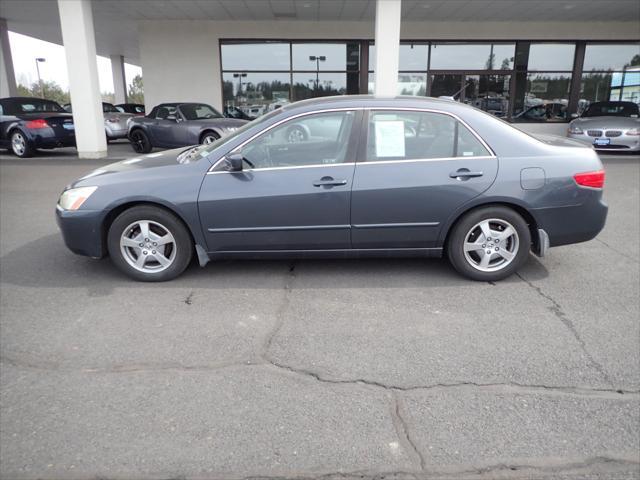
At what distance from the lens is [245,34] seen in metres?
18.4

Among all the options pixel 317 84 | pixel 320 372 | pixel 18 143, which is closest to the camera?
pixel 320 372

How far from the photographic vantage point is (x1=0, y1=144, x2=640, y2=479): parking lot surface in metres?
2.41

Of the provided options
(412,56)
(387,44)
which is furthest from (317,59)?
(387,44)

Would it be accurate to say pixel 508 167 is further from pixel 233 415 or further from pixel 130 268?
pixel 130 268

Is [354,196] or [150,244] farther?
[150,244]

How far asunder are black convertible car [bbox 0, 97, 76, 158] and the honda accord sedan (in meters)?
11.0

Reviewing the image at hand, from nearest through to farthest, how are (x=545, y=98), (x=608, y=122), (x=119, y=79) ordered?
(x=608, y=122) → (x=545, y=98) → (x=119, y=79)

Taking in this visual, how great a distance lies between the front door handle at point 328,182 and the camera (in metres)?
4.32

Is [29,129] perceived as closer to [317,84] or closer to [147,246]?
[317,84]

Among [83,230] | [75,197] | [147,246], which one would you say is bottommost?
[147,246]

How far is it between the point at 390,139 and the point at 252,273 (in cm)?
180

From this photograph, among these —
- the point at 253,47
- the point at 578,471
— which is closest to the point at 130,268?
the point at 578,471

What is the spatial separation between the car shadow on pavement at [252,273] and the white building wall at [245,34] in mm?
14799

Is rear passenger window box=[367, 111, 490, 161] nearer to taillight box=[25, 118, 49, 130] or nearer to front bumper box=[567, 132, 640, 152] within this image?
front bumper box=[567, 132, 640, 152]
